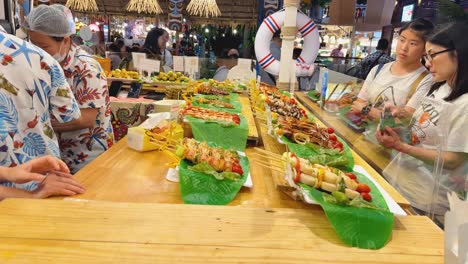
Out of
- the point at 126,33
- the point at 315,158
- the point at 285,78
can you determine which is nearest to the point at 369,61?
the point at 285,78

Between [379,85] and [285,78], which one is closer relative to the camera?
[379,85]

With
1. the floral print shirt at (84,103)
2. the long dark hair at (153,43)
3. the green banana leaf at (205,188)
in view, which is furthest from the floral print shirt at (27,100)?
the long dark hair at (153,43)

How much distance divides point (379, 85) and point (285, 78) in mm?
1563

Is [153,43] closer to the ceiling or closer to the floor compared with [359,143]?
closer to the ceiling

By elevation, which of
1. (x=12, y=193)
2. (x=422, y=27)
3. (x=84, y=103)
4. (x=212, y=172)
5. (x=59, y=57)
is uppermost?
(x=422, y=27)

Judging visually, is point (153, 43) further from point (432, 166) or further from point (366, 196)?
point (366, 196)

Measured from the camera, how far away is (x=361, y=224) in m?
1.13

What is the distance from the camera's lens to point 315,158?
1.66 meters

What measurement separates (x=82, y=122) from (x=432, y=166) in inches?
75.6

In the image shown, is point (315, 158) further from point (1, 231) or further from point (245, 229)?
point (1, 231)

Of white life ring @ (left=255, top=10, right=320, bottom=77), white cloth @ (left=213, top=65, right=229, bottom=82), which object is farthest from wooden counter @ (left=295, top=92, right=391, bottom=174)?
white cloth @ (left=213, top=65, right=229, bottom=82)

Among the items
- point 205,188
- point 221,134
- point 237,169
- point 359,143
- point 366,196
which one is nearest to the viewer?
point 366,196

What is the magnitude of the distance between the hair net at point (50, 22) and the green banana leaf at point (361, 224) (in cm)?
190

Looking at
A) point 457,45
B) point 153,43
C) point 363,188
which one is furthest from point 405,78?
point 153,43
